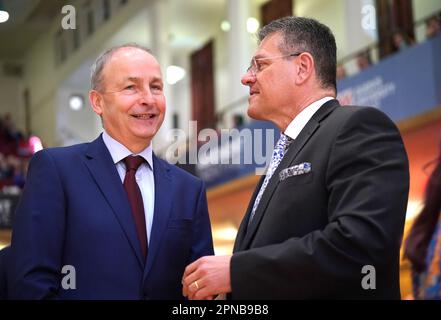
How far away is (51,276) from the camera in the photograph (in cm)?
271

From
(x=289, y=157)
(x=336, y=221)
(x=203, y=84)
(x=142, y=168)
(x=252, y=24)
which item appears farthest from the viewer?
(x=203, y=84)

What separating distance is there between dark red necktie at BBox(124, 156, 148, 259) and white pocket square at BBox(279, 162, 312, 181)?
0.56m

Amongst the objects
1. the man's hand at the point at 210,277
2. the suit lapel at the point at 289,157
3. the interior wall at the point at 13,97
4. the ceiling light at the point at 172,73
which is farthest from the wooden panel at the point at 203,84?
the man's hand at the point at 210,277

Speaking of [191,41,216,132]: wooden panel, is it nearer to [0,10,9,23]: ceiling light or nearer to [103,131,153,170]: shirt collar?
[0,10,9,23]: ceiling light

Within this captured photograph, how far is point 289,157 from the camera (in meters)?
2.76

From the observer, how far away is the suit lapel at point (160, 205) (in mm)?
2906

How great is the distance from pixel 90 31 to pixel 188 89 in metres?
3.43

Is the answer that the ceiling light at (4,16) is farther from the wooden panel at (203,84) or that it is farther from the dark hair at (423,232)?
the dark hair at (423,232)

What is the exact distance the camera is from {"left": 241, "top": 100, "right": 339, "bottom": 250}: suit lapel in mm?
2713

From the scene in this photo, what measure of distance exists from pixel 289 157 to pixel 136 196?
599 millimetres

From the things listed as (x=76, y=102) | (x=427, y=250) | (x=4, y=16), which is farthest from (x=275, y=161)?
(x=4, y=16)

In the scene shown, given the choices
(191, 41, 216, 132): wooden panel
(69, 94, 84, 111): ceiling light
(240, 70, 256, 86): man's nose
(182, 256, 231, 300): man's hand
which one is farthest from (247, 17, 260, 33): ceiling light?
(182, 256, 231, 300): man's hand

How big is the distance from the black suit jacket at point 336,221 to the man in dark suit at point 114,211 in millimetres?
433

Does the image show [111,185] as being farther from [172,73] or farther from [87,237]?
[172,73]
